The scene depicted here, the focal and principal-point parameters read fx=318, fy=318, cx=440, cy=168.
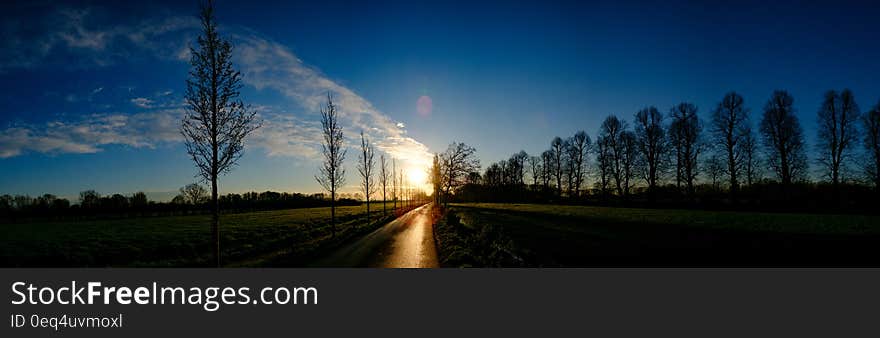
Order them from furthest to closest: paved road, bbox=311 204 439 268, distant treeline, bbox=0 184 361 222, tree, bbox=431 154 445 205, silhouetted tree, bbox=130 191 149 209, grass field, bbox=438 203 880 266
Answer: silhouetted tree, bbox=130 191 149 209 → distant treeline, bbox=0 184 361 222 → tree, bbox=431 154 445 205 → paved road, bbox=311 204 439 268 → grass field, bbox=438 203 880 266

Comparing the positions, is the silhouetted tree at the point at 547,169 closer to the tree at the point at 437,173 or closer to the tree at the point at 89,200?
the tree at the point at 437,173

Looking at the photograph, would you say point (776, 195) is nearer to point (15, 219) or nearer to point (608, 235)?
point (608, 235)

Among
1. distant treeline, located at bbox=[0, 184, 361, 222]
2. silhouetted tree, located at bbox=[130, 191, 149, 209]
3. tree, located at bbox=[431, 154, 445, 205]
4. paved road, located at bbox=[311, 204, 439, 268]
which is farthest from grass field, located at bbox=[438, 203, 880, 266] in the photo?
silhouetted tree, located at bbox=[130, 191, 149, 209]

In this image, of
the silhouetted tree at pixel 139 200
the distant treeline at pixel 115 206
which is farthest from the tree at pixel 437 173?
the silhouetted tree at pixel 139 200

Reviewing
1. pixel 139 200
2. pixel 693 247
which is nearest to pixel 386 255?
pixel 693 247

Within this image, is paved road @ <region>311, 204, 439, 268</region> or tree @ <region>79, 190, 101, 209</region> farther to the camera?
tree @ <region>79, 190, 101, 209</region>

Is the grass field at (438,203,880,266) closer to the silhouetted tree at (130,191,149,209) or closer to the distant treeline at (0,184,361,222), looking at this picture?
the distant treeline at (0,184,361,222)

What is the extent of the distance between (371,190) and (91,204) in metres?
104

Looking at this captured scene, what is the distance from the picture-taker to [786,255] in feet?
41.0

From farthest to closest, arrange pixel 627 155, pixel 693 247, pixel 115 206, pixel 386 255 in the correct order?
pixel 115 206, pixel 627 155, pixel 693 247, pixel 386 255

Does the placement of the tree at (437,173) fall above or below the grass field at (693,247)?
above

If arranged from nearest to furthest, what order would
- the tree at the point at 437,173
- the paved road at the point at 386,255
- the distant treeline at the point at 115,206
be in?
the paved road at the point at 386,255 → the tree at the point at 437,173 → the distant treeline at the point at 115,206

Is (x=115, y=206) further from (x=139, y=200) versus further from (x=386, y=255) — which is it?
(x=386, y=255)
